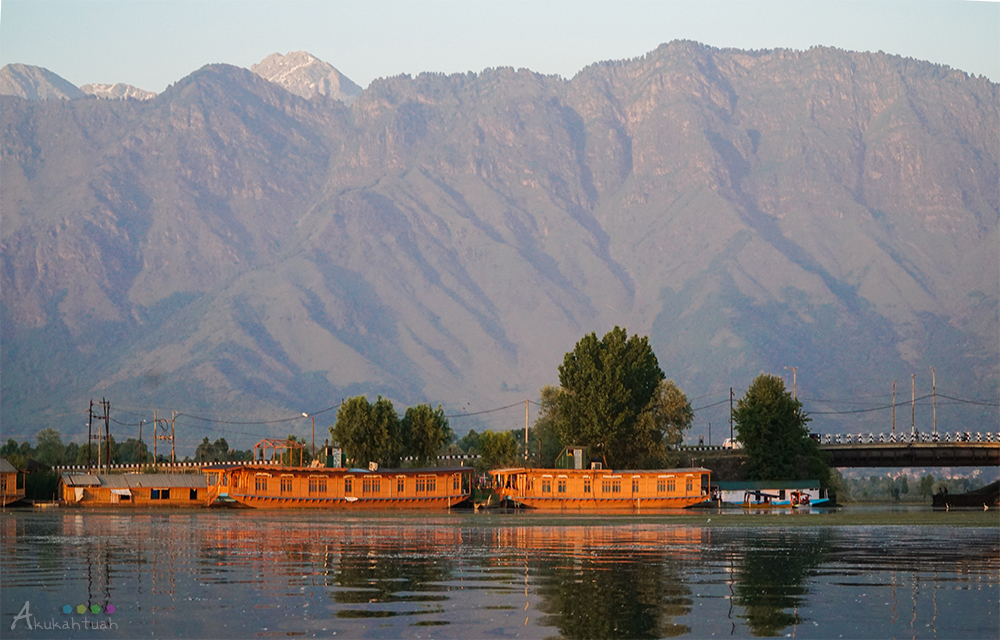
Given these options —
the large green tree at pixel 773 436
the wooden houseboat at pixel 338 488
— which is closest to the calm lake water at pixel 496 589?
the wooden houseboat at pixel 338 488

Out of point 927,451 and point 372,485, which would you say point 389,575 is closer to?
point 372,485

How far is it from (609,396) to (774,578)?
118 meters

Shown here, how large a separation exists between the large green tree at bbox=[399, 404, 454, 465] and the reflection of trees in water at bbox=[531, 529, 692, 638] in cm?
12447

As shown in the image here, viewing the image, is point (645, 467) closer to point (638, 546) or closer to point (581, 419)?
point (581, 419)

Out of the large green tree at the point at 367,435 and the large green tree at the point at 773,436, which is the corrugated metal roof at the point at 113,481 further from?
the large green tree at the point at 773,436

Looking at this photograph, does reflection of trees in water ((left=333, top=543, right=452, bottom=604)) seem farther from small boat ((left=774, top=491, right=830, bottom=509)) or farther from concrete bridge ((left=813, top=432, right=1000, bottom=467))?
concrete bridge ((left=813, top=432, right=1000, bottom=467))

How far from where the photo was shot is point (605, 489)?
5418 inches

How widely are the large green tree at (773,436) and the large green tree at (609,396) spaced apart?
1208 cm

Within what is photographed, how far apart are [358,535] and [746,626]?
Result: 3699 centimetres

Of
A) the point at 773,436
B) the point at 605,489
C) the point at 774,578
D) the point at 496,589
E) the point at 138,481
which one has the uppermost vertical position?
the point at 773,436

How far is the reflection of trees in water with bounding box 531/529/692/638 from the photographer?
2661 cm

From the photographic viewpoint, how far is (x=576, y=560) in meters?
42.8

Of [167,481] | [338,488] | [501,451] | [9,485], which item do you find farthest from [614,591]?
[501,451]

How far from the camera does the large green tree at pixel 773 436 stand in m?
160
